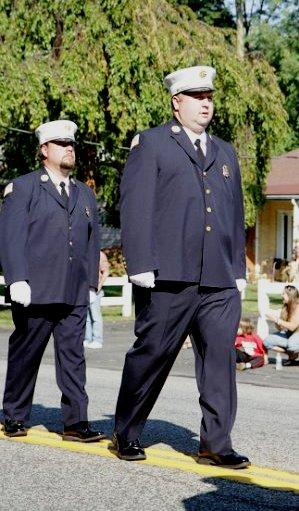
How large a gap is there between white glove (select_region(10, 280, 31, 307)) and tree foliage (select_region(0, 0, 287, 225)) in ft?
56.5

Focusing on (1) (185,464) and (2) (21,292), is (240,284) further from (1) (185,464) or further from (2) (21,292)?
(2) (21,292)

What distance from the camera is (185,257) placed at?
249 inches

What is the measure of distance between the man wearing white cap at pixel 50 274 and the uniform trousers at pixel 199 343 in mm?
979

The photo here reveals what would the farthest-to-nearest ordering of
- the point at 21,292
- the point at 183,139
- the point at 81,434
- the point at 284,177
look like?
1. the point at 284,177
2. the point at 81,434
3. the point at 21,292
4. the point at 183,139

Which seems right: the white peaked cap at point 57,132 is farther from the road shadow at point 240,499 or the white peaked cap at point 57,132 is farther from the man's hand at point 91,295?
the road shadow at point 240,499

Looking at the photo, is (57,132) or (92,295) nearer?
(57,132)

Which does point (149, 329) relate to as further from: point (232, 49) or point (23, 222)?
point (232, 49)

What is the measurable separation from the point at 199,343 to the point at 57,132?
67.5 inches

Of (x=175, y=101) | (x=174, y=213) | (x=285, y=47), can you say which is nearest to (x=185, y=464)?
(x=174, y=213)

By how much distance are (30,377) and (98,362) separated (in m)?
7.60

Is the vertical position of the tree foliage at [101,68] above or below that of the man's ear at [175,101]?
above

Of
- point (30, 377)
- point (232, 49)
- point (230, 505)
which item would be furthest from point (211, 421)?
point (232, 49)

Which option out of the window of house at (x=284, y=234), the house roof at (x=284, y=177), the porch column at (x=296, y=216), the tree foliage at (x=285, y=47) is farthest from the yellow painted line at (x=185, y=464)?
the tree foliage at (x=285, y=47)

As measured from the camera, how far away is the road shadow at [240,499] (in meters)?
5.42
